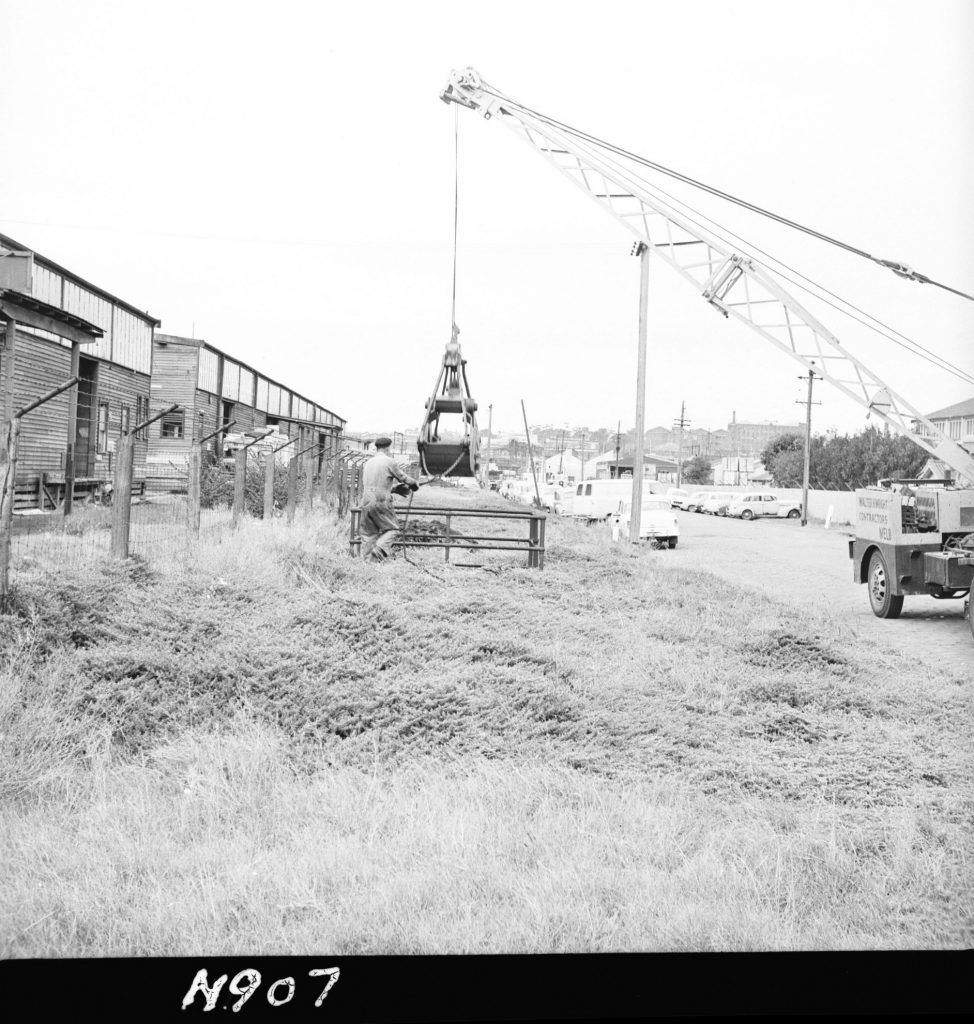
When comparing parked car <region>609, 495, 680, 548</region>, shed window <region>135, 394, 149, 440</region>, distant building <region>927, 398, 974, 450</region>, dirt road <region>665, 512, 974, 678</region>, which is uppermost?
shed window <region>135, 394, 149, 440</region>

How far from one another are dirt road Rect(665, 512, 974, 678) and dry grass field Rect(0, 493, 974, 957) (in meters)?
0.68

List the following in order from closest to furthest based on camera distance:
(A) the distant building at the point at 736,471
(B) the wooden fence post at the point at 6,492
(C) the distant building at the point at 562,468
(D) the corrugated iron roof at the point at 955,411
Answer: (D) the corrugated iron roof at the point at 955,411 → (B) the wooden fence post at the point at 6,492 → (A) the distant building at the point at 736,471 → (C) the distant building at the point at 562,468

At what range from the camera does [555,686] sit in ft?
18.4

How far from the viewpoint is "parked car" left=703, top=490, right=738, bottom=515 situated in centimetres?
1063

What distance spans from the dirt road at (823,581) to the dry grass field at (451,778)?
0.68 metres

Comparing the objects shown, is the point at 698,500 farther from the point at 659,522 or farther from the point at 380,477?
the point at 380,477

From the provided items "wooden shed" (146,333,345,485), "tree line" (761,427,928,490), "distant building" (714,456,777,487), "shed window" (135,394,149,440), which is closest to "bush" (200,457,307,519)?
"wooden shed" (146,333,345,485)

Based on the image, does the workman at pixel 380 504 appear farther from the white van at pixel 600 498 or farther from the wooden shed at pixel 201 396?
the white van at pixel 600 498

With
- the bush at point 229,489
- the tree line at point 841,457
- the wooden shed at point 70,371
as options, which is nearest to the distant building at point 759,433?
the tree line at point 841,457

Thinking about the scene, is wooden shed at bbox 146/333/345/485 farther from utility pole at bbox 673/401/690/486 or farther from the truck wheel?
the truck wheel

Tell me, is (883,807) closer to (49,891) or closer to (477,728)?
(477,728)

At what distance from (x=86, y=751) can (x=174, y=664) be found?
91 centimetres

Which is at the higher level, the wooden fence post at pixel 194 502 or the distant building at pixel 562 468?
the distant building at pixel 562 468

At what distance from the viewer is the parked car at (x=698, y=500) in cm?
1180
